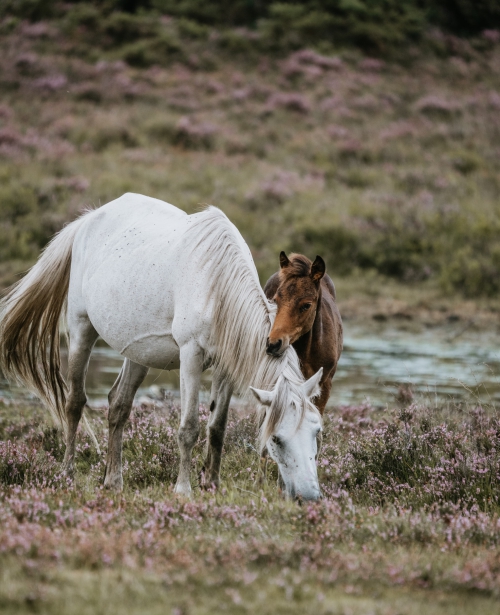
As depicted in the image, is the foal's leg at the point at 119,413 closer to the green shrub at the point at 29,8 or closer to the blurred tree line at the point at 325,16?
the green shrub at the point at 29,8

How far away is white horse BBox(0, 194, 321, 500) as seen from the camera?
4781 mm

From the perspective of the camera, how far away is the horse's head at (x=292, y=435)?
4.55 m

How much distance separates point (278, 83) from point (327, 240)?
42.6 ft

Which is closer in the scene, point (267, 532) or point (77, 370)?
point (267, 532)

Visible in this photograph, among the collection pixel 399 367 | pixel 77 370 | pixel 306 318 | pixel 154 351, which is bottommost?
pixel 399 367

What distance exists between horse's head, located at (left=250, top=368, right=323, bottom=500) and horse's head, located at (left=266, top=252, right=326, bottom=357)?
37cm

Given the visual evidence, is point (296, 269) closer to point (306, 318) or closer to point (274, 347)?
point (306, 318)

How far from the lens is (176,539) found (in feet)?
12.6

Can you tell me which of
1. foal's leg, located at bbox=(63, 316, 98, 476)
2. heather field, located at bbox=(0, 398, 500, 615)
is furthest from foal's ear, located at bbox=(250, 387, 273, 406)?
foal's leg, located at bbox=(63, 316, 98, 476)

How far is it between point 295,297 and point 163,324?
100cm

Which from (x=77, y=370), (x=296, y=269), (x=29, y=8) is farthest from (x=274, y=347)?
(x=29, y=8)

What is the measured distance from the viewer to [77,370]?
6508mm

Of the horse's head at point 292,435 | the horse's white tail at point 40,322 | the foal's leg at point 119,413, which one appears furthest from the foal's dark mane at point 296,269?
the horse's white tail at point 40,322

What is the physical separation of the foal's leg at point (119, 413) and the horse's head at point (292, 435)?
1678mm
